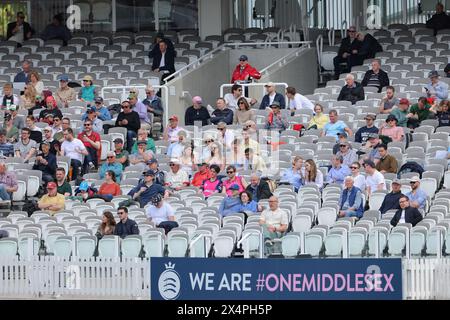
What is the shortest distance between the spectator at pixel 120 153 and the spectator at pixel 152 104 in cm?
197

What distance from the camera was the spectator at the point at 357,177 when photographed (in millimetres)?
26328

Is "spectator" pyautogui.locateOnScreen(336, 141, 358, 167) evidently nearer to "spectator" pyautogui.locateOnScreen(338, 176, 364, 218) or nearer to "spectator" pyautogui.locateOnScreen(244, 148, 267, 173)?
"spectator" pyautogui.locateOnScreen(244, 148, 267, 173)

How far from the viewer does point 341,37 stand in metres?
34.9

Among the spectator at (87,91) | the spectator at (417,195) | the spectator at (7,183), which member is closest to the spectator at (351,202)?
the spectator at (417,195)

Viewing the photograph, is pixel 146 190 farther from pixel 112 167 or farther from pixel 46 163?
pixel 46 163

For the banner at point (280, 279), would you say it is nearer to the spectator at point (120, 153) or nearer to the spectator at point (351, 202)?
the spectator at point (351, 202)

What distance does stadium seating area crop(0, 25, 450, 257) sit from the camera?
80.7 ft

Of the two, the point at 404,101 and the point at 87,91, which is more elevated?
the point at 87,91

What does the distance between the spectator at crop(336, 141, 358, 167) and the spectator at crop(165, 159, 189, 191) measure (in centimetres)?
236

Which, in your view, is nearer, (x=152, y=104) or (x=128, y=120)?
(x=128, y=120)

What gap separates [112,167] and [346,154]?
12.1ft

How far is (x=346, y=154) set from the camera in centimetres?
2723

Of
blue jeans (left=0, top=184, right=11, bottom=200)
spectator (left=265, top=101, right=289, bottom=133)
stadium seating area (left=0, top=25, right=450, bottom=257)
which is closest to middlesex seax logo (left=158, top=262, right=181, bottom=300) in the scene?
stadium seating area (left=0, top=25, right=450, bottom=257)

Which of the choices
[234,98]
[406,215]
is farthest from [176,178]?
[406,215]
